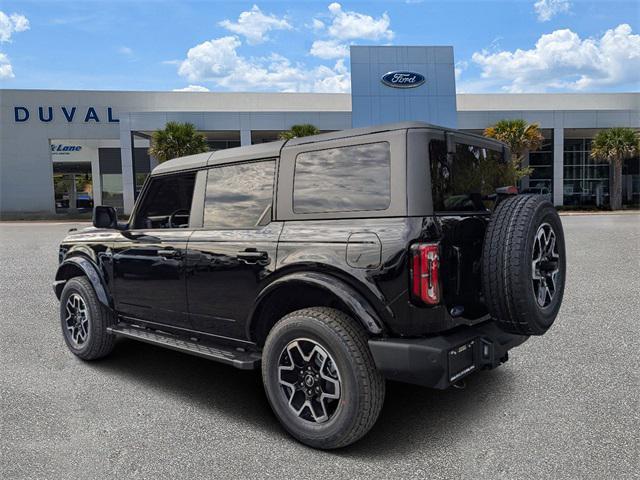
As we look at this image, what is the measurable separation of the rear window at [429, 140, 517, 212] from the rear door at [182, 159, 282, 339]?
1.08 m

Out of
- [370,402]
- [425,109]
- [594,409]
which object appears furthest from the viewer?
[425,109]

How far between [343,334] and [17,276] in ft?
29.3

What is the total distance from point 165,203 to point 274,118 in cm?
2757

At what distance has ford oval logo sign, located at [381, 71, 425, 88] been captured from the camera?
3281cm

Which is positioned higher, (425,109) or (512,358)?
(425,109)

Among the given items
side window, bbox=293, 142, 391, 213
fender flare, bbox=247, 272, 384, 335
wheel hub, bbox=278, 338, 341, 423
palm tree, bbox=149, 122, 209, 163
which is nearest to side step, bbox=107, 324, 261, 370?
wheel hub, bbox=278, 338, 341, 423

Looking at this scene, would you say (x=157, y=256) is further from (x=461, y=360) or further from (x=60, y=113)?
(x=60, y=113)

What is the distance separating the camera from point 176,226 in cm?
429

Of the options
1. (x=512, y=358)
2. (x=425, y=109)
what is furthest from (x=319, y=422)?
(x=425, y=109)

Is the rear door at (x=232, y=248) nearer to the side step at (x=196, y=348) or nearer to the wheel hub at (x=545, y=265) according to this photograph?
the side step at (x=196, y=348)

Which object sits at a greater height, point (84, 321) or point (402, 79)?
point (402, 79)

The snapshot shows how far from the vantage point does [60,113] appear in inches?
1351

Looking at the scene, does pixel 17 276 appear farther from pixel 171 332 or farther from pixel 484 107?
pixel 484 107

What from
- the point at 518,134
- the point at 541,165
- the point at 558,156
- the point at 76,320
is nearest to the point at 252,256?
the point at 76,320
